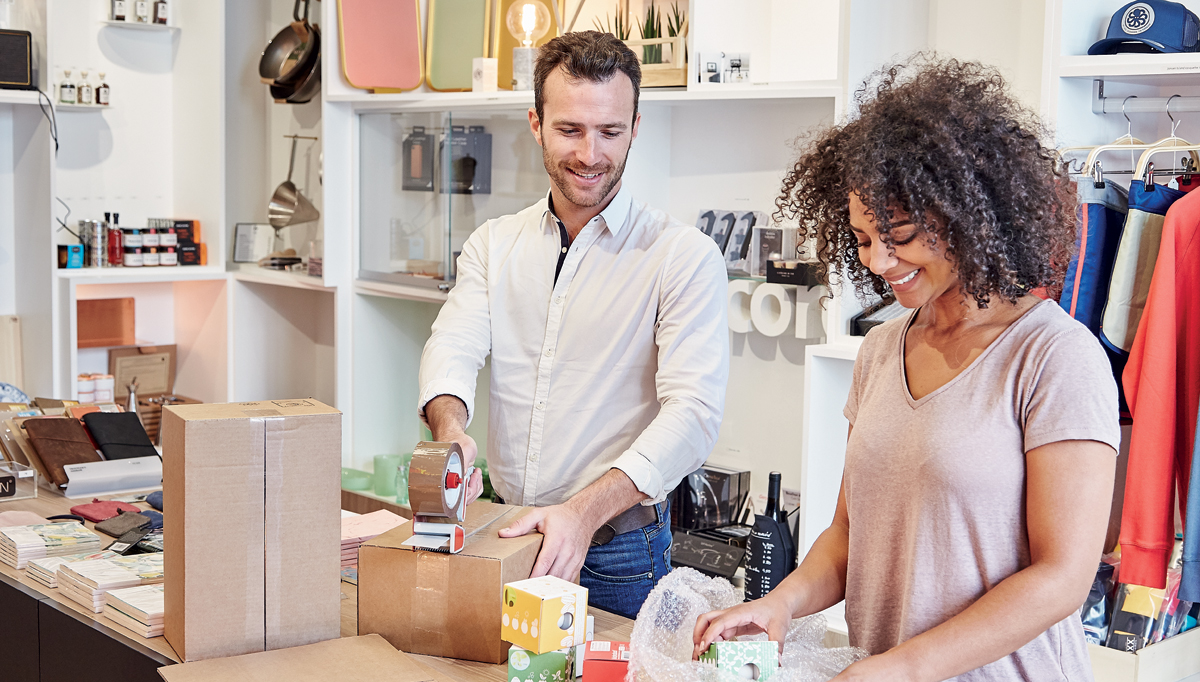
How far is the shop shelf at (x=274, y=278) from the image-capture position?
4.09 meters

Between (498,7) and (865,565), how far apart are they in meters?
2.61

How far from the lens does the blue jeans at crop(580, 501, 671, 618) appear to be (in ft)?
6.33

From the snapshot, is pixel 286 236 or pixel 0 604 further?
pixel 286 236

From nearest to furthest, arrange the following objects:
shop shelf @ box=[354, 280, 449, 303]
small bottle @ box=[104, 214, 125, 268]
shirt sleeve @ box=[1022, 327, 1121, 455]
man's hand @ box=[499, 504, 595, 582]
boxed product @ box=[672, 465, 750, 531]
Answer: shirt sleeve @ box=[1022, 327, 1121, 455] < man's hand @ box=[499, 504, 595, 582] < boxed product @ box=[672, 465, 750, 531] < shop shelf @ box=[354, 280, 449, 303] < small bottle @ box=[104, 214, 125, 268]

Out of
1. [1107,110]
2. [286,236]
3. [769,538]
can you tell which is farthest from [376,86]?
[1107,110]

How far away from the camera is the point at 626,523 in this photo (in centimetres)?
195

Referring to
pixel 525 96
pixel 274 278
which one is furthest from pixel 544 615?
pixel 274 278

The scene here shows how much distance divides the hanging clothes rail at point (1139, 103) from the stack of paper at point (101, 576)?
222cm

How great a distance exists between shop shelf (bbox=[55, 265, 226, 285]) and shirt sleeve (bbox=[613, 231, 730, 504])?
2965 mm

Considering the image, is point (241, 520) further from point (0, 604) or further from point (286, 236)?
point (286, 236)

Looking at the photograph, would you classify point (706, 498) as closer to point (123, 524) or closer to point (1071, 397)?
point (123, 524)

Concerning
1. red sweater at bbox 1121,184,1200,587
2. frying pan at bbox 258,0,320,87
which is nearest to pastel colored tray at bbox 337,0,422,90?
frying pan at bbox 258,0,320,87

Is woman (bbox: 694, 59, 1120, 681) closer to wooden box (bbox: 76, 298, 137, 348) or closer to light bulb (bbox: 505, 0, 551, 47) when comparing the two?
light bulb (bbox: 505, 0, 551, 47)

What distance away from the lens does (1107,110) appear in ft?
8.16
